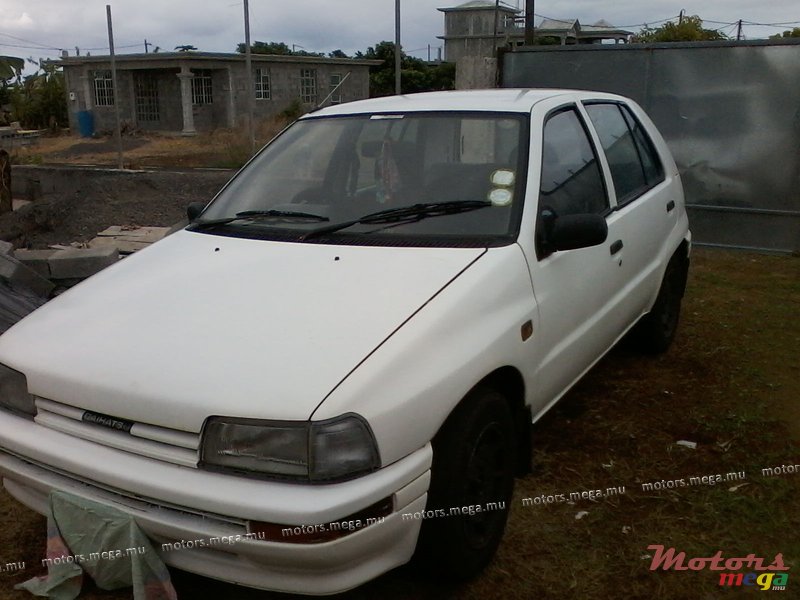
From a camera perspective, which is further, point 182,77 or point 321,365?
point 182,77

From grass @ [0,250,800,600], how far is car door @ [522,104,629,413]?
464 mm

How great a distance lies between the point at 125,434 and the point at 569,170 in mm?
2266

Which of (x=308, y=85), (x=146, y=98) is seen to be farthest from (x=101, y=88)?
(x=308, y=85)

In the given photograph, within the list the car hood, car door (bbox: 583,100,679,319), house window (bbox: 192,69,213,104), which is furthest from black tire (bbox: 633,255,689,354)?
house window (bbox: 192,69,213,104)

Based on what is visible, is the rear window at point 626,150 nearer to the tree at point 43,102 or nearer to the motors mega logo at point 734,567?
the motors mega logo at point 734,567

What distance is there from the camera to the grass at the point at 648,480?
9.10ft

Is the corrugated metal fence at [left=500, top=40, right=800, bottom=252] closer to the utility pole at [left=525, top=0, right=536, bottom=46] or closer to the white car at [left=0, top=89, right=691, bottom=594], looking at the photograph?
the utility pole at [left=525, top=0, right=536, bottom=46]

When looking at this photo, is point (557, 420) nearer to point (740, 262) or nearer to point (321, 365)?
point (321, 365)

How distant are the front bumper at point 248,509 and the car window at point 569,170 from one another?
1.49 m

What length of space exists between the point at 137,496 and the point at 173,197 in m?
10.4

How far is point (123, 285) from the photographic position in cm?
293

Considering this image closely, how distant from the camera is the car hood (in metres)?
2.18

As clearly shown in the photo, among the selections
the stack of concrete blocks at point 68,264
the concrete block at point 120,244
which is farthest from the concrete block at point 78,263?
the concrete block at point 120,244

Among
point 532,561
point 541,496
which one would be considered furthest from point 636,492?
point 532,561
